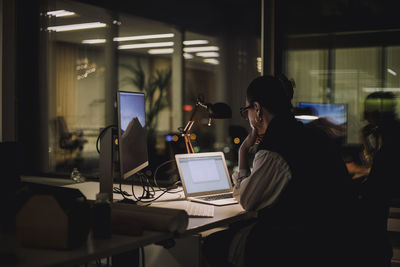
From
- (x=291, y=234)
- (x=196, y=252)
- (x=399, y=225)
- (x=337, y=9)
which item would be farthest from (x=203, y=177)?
(x=337, y=9)

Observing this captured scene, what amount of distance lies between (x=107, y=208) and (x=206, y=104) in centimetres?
122

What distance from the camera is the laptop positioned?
255cm

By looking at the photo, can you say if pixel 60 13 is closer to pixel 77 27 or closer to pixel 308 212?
pixel 77 27

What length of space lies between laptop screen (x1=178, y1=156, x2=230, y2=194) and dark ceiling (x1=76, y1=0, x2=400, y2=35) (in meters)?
4.61

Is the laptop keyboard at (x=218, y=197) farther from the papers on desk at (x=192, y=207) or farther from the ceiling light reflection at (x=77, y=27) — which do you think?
the ceiling light reflection at (x=77, y=27)

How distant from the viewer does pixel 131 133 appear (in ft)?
7.89

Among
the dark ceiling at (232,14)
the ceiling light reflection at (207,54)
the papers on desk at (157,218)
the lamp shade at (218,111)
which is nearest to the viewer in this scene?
the papers on desk at (157,218)

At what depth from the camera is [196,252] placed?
2447mm

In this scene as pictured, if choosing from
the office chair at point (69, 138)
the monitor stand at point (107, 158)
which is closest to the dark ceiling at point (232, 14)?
the office chair at point (69, 138)

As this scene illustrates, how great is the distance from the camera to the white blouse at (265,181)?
74.6 inches

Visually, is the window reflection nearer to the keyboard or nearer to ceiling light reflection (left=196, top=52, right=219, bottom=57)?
ceiling light reflection (left=196, top=52, right=219, bottom=57)

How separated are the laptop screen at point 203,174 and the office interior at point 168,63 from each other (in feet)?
1.15

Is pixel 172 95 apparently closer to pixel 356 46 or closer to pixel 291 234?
pixel 356 46

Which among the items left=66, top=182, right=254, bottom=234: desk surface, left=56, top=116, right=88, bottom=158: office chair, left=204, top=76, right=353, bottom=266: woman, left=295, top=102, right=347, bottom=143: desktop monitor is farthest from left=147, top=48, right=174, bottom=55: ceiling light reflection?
left=204, top=76, right=353, bottom=266: woman
